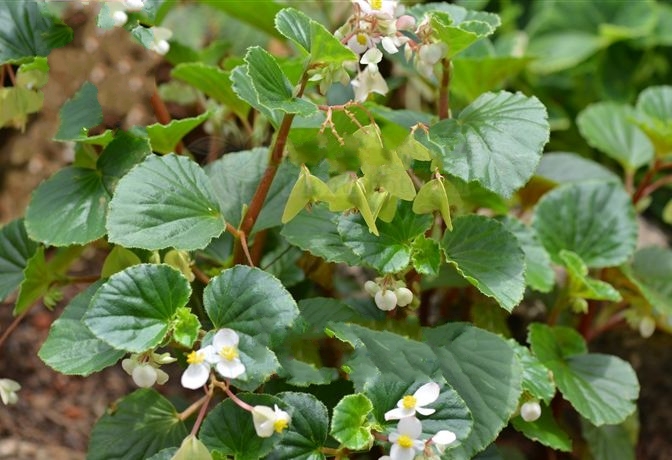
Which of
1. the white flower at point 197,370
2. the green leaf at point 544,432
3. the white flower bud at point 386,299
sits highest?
the white flower at point 197,370

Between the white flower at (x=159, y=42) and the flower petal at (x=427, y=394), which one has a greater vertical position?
the white flower at (x=159, y=42)

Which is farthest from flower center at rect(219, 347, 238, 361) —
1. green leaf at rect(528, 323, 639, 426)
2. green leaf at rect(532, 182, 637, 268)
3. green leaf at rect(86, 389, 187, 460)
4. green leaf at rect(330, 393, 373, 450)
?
green leaf at rect(532, 182, 637, 268)

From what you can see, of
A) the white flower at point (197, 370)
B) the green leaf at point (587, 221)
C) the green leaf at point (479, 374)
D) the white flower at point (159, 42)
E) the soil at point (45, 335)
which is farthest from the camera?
the soil at point (45, 335)

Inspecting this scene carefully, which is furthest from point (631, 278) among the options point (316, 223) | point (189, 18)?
point (189, 18)

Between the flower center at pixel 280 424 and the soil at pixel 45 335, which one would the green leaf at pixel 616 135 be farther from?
the flower center at pixel 280 424

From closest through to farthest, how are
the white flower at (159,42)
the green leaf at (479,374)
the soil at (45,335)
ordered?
the green leaf at (479,374), the white flower at (159,42), the soil at (45,335)

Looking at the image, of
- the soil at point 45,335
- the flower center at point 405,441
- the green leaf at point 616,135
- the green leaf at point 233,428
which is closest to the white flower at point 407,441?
the flower center at point 405,441

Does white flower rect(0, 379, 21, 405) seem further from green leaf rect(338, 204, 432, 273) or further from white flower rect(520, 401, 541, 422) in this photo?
white flower rect(520, 401, 541, 422)

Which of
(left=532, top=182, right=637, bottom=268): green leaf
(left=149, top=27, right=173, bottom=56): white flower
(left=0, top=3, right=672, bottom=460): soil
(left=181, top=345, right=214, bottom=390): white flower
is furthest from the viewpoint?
(left=0, top=3, right=672, bottom=460): soil
